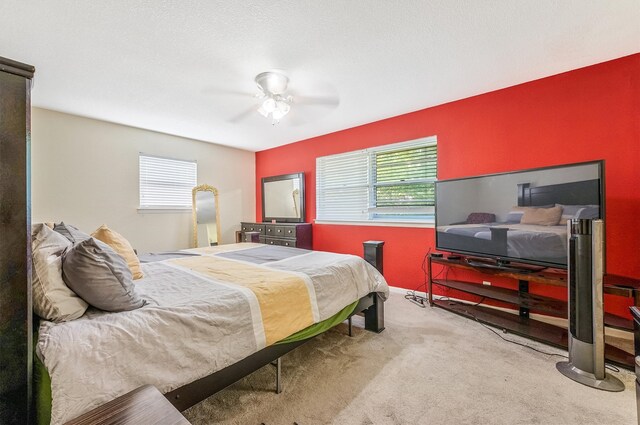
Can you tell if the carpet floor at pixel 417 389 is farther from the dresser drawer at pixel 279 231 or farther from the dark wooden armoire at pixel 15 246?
the dresser drawer at pixel 279 231

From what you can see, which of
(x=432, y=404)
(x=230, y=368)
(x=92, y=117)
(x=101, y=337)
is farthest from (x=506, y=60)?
(x=92, y=117)

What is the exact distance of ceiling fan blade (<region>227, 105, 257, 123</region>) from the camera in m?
3.30

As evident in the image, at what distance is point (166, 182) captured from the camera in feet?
14.2

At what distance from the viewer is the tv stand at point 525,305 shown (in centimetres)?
187

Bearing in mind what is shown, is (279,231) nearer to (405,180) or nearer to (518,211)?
(405,180)

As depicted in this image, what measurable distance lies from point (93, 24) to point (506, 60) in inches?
128

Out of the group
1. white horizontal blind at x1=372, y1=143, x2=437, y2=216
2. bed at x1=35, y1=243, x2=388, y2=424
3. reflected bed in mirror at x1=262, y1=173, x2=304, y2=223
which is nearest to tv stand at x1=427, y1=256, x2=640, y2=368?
white horizontal blind at x1=372, y1=143, x2=437, y2=216

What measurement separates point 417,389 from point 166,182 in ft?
14.6

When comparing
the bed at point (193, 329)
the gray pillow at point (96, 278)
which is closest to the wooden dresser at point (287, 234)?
the bed at point (193, 329)

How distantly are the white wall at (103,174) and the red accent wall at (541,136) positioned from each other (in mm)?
2957

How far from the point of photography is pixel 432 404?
154 cm

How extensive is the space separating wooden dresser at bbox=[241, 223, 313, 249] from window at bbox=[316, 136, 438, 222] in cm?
40

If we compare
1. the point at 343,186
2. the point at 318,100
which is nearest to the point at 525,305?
the point at 343,186

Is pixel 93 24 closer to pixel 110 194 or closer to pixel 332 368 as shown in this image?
pixel 110 194
